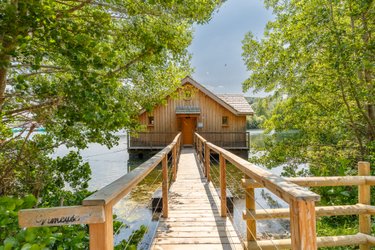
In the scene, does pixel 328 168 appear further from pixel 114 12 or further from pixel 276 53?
pixel 114 12

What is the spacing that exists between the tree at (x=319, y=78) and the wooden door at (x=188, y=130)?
10274 mm

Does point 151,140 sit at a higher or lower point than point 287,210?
higher

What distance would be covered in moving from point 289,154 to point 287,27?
377 centimetres

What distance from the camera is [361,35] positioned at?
5.80 m

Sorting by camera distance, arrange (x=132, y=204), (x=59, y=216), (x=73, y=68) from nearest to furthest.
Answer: (x=59, y=216), (x=73, y=68), (x=132, y=204)

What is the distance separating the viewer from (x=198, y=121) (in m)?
18.0

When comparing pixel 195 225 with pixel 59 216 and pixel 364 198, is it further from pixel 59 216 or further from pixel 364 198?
pixel 59 216

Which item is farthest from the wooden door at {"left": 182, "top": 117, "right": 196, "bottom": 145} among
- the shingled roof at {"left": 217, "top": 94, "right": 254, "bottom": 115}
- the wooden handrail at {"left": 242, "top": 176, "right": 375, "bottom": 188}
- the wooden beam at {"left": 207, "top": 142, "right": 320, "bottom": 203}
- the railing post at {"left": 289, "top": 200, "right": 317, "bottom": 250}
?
the railing post at {"left": 289, "top": 200, "right": 317, "bottom": 250}

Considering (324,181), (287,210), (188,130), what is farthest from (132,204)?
(188,130)

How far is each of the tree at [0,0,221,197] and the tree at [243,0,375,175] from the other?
8.93ft

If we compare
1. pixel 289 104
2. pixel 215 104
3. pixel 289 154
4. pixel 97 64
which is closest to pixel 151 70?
pixel 97 64

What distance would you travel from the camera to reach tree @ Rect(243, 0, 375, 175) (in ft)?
18.4

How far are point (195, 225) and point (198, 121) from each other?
47.7 feet

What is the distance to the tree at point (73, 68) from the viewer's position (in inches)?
98.0
